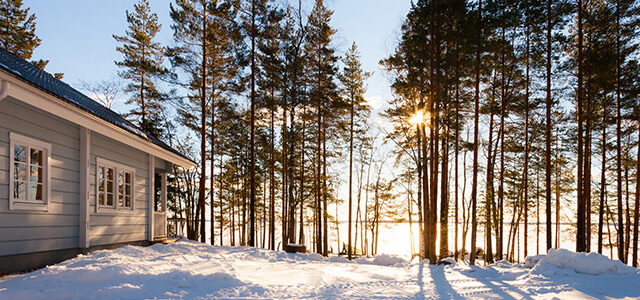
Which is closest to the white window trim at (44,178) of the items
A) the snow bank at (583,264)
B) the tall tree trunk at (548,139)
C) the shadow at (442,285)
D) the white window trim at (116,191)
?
the white window trim at (116,191)

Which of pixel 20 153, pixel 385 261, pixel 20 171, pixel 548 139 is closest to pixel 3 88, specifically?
pixel 20 153

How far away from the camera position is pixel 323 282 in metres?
7.25

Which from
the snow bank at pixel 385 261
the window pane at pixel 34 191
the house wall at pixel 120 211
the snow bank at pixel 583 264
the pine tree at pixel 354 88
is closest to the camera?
the window pane at pixel 34 191

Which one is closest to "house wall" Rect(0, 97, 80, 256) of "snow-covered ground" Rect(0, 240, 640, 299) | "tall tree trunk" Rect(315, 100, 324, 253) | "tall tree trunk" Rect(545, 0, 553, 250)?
"snow-covered ground" Rect(0, 240, 640, 299)

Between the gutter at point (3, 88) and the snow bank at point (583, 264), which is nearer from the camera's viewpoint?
the gutter at point (3, 88)

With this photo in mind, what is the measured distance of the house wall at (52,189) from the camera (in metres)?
6.28

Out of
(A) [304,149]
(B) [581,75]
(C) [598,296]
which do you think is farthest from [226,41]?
(C) [598,296]

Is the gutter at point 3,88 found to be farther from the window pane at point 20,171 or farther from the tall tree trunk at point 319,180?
the tall tree trunk at point 319,180

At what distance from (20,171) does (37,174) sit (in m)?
0.42

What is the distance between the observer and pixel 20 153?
670 centimetres

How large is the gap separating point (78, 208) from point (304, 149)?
46.3 ft

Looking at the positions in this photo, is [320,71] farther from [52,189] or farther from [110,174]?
[52,189]

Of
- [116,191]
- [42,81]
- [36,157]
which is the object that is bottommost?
[116,191]

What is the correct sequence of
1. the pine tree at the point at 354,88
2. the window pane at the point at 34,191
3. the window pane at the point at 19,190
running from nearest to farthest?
the window pane at the point at 19,190 → the window pane at the point at 34,191 → the pine tree at the point at 354,88
